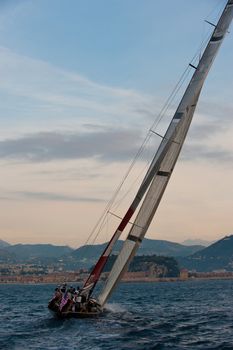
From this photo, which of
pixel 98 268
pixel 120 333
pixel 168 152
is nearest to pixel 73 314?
pixel 98 268

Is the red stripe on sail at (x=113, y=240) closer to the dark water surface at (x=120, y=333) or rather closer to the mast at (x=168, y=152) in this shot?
the mast at (x=168, y=152)

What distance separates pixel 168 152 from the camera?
136 ft

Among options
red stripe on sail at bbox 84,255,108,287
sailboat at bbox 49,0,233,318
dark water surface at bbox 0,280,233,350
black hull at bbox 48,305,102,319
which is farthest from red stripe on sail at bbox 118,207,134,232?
dark water surface at bbox 0,280,233,350

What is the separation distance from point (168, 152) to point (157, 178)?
6.09ft

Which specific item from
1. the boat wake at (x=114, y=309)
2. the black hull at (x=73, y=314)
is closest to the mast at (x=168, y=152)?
the black hull at (x=73, y=314)

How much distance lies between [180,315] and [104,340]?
658 inches

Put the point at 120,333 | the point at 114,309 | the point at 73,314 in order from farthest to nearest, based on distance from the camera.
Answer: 1. the point at 114,309
2. the point at 73,314
3. the point at 120,333

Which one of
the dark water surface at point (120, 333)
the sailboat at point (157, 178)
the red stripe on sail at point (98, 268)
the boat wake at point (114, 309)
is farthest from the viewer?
the boat wake at point (114, 309)

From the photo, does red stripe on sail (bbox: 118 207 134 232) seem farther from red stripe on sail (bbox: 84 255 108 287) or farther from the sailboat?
red stripe on sail (bbox: 84 255 108 287)

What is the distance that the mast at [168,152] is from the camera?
40.3 m

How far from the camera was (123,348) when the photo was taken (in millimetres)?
29375

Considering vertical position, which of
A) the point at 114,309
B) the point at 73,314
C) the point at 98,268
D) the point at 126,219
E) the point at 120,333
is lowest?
the point at 120,333

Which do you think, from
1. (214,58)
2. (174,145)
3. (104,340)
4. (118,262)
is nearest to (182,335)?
(104,340)

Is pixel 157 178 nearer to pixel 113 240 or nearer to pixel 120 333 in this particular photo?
pixel 113 240
